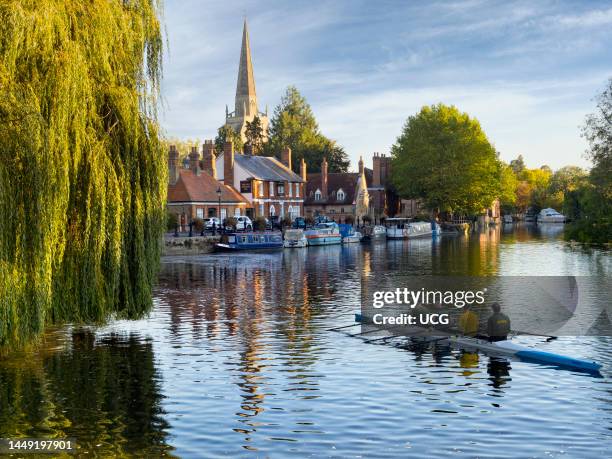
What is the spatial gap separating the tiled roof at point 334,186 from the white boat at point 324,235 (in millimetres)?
24028

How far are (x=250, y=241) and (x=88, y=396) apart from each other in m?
54.7

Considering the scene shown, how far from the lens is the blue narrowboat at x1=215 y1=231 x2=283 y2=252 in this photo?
7081 centimetres

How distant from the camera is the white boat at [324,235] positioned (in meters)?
81.8

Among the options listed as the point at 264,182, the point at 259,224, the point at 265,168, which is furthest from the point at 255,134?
the point at 259,224

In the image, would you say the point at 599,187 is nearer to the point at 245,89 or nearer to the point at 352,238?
the point at 352,238

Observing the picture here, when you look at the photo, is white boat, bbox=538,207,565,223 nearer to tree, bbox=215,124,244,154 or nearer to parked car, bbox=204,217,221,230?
tree, bbox=215,124,244,154

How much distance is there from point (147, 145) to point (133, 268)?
144 inches

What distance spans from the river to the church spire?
15990 cm

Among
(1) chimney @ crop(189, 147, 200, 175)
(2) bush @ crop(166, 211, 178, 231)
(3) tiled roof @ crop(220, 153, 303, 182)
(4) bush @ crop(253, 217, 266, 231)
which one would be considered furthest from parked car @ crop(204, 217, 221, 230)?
(3) tiled roof @ crop(220, 153, 303, 182)

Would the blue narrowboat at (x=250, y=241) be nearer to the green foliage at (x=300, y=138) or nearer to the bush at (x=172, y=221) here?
the bush at (x=172, y=221)

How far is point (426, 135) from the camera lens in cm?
10781

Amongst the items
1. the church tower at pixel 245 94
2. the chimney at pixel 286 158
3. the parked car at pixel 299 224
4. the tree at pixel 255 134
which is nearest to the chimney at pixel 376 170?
the chimney at pixel 286 158

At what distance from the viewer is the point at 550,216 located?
18162 centimetres

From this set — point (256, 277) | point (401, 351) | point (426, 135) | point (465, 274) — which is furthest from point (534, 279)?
point (426, 135)
